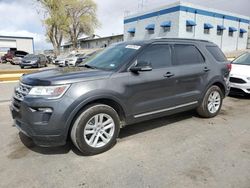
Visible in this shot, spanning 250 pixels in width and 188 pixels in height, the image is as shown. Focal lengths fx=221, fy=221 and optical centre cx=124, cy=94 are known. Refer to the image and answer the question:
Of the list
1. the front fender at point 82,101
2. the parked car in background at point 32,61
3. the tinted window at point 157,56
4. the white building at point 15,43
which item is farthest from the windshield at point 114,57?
the white building at point 15,43

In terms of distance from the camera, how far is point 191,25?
2880 cm

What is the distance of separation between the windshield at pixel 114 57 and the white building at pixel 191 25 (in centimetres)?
2410

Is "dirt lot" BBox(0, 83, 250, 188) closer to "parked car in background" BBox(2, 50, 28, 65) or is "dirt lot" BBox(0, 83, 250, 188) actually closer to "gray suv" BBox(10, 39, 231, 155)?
"gray suv" BBox(10, 39, 231, 155)

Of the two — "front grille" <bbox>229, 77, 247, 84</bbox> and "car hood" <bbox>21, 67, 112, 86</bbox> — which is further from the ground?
"car hood" <bbox>21, 67, 112, 86</bbox>

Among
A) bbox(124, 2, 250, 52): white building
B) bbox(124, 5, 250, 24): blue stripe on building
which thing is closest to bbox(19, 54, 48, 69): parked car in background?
bbox(124, 2, 250, 52): white building

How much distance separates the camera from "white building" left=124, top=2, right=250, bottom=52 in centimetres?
2816

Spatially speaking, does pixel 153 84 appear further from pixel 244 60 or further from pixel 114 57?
pixel 244 60

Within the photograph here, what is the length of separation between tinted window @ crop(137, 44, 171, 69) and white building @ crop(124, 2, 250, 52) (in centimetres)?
2421

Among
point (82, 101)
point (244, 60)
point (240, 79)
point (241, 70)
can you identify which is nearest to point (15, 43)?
point (244, 60)

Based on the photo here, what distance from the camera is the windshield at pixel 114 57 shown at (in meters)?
3.85

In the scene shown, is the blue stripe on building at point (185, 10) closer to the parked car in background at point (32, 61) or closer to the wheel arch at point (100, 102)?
the parked car in background at point (32, 61)

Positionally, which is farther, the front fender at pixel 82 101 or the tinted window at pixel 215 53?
the tinted window at pixel 215 53

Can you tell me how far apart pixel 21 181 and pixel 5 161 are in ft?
2.28

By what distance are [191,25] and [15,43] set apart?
38.3m
